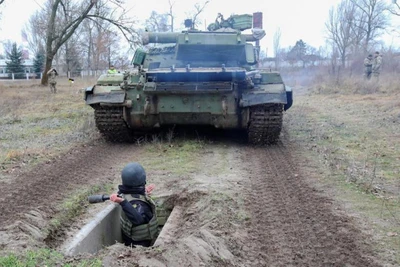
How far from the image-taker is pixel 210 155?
7.47m

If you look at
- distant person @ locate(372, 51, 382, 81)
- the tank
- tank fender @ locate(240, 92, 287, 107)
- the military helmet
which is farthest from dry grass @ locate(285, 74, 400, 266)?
distant person @ locate(372, 51, 382, 81)

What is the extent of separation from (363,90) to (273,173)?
15.5 m

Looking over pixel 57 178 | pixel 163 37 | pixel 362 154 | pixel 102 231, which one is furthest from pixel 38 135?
pixel 362 154

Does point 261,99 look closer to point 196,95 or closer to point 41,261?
point 196,95

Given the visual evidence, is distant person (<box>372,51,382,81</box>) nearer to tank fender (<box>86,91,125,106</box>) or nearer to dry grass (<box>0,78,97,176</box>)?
dry grass (<box>0,78,97,176</box>)

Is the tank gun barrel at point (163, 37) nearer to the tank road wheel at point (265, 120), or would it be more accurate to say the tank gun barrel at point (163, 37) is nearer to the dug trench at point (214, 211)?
the tank road wheel at point (265, 120)

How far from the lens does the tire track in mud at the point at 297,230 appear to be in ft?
11.7

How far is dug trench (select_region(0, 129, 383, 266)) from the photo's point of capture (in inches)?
139

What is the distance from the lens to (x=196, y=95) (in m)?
7.86

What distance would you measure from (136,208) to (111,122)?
13.8ft

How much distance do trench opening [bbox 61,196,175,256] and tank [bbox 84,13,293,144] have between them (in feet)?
9.16

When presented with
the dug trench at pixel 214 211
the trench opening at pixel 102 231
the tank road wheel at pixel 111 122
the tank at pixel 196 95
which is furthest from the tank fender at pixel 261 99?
the trench opening at pixel 102 231

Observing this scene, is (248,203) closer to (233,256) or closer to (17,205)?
(233,256)

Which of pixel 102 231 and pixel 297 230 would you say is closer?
pixel 297 230
